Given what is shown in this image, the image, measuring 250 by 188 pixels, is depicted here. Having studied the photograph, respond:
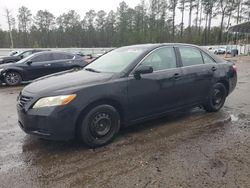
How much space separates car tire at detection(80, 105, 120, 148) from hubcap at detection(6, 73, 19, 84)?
735cm

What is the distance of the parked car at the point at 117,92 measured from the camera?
324 centimetres

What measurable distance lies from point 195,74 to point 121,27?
62.9 meters

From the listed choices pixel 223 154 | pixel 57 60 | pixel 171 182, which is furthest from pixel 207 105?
pixel 57 60

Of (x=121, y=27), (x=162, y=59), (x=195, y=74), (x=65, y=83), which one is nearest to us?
(x=65, y=83)

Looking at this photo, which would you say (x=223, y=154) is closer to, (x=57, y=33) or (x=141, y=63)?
(x=141, y=63)

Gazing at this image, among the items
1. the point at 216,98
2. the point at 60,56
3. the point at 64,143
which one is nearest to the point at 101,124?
the point at 64,143

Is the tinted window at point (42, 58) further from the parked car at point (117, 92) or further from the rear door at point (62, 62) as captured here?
the parked car at point (117, 92)

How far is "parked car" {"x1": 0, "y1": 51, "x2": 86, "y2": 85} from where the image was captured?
374 inches

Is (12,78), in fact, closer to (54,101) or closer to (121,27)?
(54,101)

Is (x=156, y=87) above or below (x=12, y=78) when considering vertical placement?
above

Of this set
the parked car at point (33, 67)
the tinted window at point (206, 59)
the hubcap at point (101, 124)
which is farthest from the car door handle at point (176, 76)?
the parked car at point (33, 67)

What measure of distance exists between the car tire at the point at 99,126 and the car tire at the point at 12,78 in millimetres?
7345

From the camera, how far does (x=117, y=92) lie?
11.9 feet

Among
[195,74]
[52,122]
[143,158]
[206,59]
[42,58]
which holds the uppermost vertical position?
[206,59]
